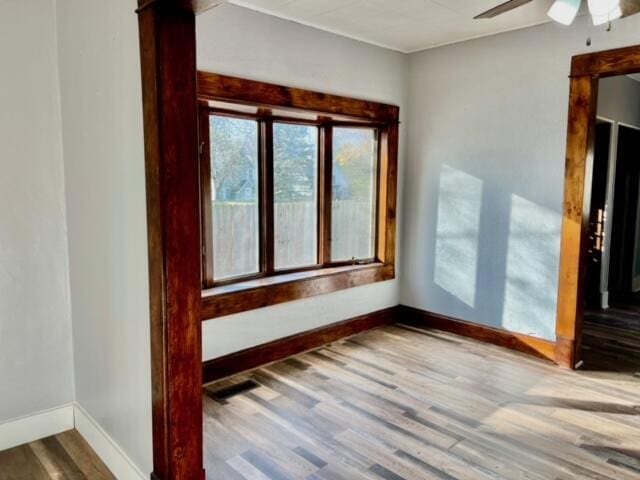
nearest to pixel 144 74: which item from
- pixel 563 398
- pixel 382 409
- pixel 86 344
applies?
pixel 86 344

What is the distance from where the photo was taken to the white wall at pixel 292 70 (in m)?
3.24

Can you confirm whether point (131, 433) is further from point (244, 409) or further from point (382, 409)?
point (382, 409)

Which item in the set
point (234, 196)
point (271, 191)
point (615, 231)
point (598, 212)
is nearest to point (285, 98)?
point (271, 191)

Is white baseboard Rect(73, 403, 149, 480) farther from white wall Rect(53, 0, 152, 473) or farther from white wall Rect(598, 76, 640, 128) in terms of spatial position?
white wall Rect(598, 76, 640, 128)

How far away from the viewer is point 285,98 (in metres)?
3.58

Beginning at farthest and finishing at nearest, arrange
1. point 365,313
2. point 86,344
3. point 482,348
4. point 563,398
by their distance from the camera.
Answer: point 365,313 → point 482,348 → point 563,398 → point 86,344

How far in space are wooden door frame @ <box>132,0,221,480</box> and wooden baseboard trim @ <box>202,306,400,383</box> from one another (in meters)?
1.44

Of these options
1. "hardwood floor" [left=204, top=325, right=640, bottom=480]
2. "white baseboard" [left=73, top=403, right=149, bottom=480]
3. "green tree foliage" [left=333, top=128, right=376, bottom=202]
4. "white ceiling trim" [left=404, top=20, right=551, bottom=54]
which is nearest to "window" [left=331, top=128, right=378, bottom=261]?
"green tree foliage" [left=333, top=128, right=376, bottom=202]

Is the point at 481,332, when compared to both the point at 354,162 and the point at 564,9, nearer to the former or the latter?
the point at 354,162

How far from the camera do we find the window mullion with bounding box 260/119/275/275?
12.2 feet

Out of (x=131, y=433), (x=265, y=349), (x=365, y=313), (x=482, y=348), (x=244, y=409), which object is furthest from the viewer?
(x=365, y=313)

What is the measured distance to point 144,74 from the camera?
1.80m

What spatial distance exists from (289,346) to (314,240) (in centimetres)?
94

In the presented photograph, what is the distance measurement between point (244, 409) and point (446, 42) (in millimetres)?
3392
